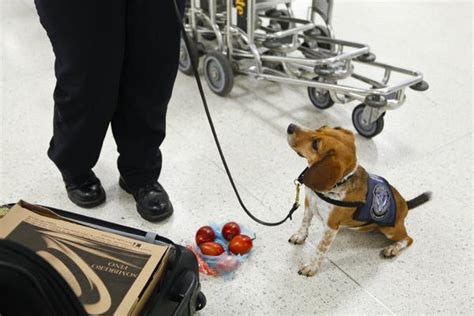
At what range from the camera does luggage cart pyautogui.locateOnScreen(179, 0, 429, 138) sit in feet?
6.28

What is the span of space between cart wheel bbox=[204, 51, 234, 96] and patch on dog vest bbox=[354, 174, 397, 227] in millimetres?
1005

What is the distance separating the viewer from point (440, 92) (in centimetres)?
238

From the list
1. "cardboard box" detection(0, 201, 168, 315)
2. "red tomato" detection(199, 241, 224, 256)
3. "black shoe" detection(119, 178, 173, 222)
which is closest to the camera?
"cardboard box" detection(0, 201, 168, 315)

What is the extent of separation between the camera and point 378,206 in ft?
4.29

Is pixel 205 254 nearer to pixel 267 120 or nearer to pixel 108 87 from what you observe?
pixel 108 87

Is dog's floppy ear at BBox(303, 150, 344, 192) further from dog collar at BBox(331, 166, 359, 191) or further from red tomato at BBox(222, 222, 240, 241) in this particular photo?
red tomato at BBox(222, 222, 240, 241)

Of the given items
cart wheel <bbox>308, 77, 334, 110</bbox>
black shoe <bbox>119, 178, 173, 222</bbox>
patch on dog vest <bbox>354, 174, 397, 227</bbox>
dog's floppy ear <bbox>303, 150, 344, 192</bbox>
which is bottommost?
black shoe <bbox>119, 178, 173, 222</bbox>

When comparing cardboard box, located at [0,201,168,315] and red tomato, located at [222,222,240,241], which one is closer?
cardboard box, located at [0,201,168,315]

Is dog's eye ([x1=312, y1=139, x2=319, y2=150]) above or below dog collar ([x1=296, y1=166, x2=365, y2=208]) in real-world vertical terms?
above

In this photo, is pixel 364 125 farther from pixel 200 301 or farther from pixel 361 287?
pixel 200 301

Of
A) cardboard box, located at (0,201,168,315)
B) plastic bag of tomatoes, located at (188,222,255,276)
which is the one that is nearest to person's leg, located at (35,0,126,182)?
cardboard box, located at (0,201,168,315)

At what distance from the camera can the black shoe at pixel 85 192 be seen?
1.57 metres

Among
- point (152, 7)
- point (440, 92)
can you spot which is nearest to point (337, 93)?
point (440, 92)

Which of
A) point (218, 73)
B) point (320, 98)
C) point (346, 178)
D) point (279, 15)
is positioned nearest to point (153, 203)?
point (346, 178)
